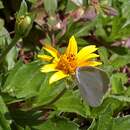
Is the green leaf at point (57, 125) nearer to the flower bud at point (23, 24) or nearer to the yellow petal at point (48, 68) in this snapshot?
the yellow petal at point (48, 68)

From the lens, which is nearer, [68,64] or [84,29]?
[68,64]

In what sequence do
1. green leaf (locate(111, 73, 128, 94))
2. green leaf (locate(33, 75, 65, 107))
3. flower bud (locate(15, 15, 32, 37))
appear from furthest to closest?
green leaf (locate(111, 73, 128, 94)) < green leaf (locate(33, 75, 65, 107)) < flower bud (locate(15, 15, 32, 37))

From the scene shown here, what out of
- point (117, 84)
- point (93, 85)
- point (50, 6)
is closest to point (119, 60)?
point (117, 84)

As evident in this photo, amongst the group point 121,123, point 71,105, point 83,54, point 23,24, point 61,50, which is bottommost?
point 121,123

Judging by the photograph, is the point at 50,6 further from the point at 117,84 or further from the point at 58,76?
the point at 58,76

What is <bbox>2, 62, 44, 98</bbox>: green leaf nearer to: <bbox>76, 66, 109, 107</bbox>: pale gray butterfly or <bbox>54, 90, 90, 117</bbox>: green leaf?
<bbox>54, 90, 90, 117</bbox>: green leaf

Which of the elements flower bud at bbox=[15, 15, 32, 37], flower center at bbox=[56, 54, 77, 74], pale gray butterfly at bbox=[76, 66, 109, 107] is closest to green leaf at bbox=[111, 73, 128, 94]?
flower center at bbox=[56, 54, 77, 74]

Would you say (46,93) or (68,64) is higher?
(68,64)
